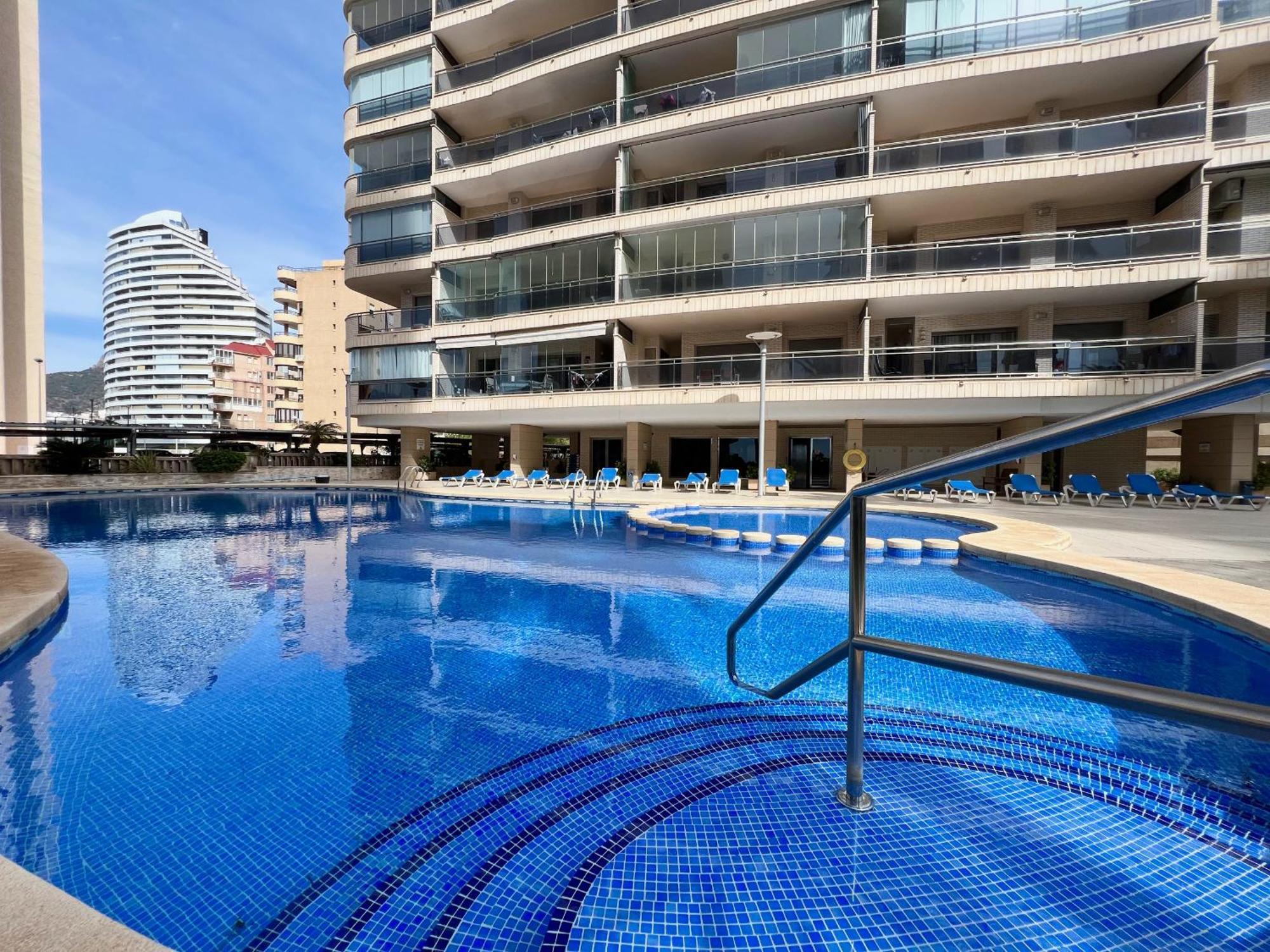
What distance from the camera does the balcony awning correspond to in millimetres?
20719

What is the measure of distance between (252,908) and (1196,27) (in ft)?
86.3

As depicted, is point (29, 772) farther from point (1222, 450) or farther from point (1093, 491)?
point (1222, 450)

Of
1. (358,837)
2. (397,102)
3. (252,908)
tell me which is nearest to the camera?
(252,908)

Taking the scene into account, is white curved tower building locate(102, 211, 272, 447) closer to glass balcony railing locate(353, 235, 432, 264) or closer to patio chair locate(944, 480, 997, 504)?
glass balcony railing locate(353, 235, 432, 264)

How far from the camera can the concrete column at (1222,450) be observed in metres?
16.3

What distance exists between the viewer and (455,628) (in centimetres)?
622

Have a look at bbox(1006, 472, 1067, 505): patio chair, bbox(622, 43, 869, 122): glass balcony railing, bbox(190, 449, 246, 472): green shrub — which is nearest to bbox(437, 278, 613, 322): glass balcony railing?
bbox(622, 43, 869, 122): glass balcony railing

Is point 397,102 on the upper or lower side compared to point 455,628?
upper

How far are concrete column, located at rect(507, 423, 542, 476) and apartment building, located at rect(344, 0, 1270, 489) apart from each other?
13cm

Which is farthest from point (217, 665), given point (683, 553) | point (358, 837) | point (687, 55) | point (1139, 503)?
point (687, 55)

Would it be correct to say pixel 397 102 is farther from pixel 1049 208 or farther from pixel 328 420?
pixel 328 420

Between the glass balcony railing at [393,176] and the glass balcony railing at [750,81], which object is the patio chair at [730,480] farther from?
the glass balcony railing at [393,176]

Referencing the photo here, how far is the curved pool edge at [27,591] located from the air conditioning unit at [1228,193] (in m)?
28.3

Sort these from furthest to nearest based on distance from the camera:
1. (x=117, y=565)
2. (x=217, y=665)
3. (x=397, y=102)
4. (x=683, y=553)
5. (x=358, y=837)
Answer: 1. (x=397, y=102)
2. (x=683, y=553)
3. (x=117, y=565)
4. (x=217, y=665)
5. (x=358, y=837)
